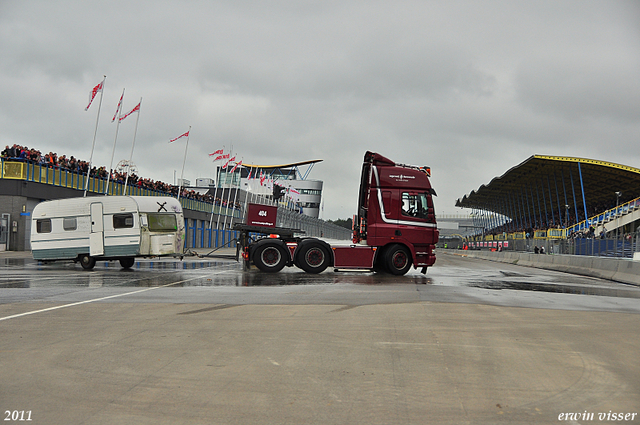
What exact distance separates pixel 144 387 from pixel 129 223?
57.8ft

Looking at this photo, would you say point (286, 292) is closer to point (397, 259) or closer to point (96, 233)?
point (397, 259)

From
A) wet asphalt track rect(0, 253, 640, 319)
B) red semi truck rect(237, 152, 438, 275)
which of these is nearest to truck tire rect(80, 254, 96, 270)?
wet asphalt track rect(0, 253, 640, 319)

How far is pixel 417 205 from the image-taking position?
20469mm

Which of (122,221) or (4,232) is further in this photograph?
(4,232)

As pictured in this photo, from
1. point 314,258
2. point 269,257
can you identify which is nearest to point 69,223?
point 269,257

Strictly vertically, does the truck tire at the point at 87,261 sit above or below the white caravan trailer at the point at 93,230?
below

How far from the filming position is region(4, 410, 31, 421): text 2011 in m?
4.38

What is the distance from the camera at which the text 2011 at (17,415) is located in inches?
173

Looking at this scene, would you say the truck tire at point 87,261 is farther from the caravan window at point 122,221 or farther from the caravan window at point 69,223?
the caravan window at point 122,221

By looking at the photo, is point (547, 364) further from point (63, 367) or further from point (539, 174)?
point (539, 174)

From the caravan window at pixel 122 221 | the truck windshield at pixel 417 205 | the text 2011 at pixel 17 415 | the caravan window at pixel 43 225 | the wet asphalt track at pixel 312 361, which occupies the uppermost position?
the truck windshield at pixel 417 205

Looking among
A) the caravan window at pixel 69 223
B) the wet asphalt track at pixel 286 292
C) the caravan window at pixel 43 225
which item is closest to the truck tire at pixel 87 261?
the caravan window at pixel 69 223

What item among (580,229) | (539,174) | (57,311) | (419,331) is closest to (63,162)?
(57,311)

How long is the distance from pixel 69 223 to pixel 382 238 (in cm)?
1183
